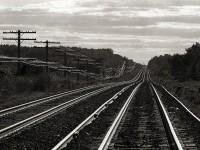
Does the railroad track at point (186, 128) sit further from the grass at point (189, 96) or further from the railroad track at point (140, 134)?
the grass at point (189, 96)

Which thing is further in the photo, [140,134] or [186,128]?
[186,128]

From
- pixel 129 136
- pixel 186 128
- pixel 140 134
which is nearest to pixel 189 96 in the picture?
pixel 186 128

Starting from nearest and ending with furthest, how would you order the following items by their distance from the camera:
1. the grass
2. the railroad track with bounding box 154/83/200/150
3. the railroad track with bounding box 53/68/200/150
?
the railroad track with bounding box 53/68/200/150, the railroad track with bounding box 154/83/200/150, the grass

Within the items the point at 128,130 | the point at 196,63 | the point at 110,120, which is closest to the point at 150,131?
the point at 128,130

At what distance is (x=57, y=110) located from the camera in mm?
21703

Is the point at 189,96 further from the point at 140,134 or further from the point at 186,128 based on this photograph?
the point at 140,134

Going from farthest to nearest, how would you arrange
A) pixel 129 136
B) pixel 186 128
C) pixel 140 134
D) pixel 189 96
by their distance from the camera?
1. pixel 189 96
2. pixel 186 128
3. pixel 140 134
4. pixel 129 136

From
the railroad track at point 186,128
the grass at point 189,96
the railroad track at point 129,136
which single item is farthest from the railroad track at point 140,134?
the grass at point 189,96

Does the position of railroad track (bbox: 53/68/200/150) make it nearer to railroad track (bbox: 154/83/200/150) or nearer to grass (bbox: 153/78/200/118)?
railroad track (bbox: 154/83/200/150)

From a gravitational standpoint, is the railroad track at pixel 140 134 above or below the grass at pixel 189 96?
above

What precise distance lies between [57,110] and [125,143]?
33.1ft

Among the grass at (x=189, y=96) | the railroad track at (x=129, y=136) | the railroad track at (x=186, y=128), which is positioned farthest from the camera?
the grass at (x=189, y=96)

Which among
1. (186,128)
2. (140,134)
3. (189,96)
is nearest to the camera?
(140,134)

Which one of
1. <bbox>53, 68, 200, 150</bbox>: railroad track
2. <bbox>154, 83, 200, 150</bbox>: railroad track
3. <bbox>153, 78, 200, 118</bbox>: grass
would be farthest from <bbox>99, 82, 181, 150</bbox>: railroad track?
<bbox>153, 78, 200, 118</bbox>: grass
